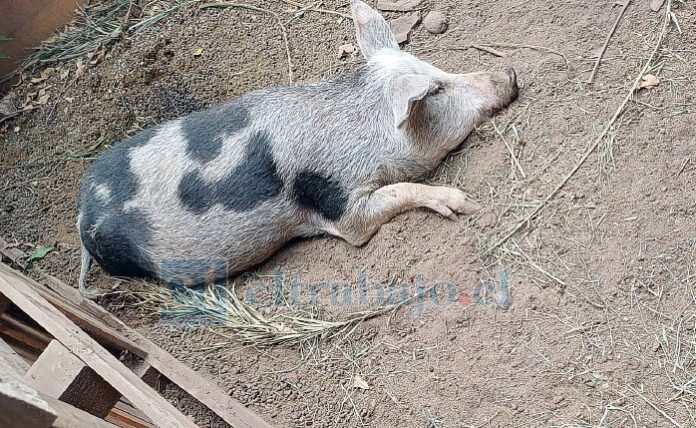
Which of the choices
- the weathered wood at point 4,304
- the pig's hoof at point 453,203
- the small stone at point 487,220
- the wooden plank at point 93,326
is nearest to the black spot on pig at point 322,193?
the pig's hoof at point 453,203

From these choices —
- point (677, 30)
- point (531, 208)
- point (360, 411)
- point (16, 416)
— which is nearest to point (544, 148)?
point (531, 208)

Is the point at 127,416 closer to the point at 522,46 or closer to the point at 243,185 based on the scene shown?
the point at 243,185

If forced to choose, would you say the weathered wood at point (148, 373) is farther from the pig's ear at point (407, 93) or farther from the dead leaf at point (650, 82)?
the dead leaf at point (650, 82)

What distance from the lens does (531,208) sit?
11.8 feet

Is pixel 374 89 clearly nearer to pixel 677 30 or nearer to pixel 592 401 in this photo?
pixel 677 30

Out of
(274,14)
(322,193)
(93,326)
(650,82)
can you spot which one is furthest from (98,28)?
(650,82)

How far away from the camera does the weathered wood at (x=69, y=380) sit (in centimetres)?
291

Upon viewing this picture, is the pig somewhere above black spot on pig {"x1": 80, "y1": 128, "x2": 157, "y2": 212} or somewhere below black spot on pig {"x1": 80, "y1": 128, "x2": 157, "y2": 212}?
below

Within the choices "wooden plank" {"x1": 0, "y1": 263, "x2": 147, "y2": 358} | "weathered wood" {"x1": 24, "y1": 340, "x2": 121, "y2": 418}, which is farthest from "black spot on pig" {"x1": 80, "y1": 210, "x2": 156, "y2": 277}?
"weathered wood" {"x1": 24, "y1": 340, "x2": 121, "y2": 418}

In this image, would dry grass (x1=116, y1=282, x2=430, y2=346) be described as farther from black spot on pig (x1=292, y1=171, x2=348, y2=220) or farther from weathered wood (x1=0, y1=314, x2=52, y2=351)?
weathered wood (x1=0, y1=314, x2=52, y2=351)

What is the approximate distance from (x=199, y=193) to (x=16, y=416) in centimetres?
247

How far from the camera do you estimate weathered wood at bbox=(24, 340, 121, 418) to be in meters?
2.91

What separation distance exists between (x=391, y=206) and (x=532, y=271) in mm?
894

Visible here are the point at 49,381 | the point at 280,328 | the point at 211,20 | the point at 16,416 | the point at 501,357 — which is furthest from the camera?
the point at 211,20
